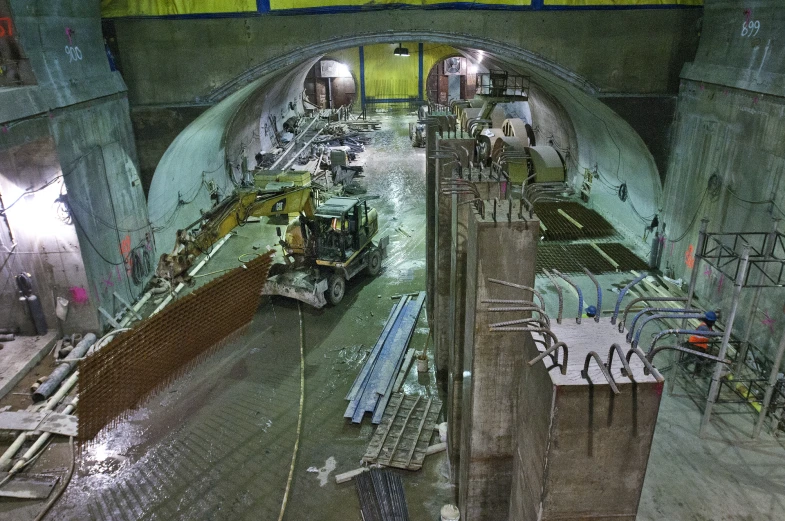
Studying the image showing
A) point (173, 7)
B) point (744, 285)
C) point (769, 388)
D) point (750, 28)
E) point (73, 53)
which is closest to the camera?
point (744, 285)

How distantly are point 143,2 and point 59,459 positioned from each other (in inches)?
384

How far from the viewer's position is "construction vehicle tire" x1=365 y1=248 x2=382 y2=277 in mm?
13701

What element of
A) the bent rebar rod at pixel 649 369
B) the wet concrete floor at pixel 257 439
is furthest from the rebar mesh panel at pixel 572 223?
the bent rebar rod at pixel 649 369

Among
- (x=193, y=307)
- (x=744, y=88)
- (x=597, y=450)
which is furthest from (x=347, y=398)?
(x=744, y=88)

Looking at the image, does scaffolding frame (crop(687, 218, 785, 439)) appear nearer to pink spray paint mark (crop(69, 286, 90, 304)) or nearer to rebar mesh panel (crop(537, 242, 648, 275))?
rebar mesh panel (crop(537, 242, 648, 275))

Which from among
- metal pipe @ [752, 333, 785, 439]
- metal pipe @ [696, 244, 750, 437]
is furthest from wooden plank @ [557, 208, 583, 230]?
metal pipe @ [752, 333, 785, 439]

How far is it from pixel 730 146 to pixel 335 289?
28.8ft

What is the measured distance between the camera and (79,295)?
10.9 m

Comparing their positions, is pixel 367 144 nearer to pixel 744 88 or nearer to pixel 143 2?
pixel 143 2

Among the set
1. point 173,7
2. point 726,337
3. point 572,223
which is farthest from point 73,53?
point 572,223

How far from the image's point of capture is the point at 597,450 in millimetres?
3506

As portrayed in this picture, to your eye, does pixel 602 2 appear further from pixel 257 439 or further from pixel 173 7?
pixel 257 439

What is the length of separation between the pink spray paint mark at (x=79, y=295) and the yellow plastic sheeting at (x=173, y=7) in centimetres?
621

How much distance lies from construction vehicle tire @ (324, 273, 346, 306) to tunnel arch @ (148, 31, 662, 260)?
5.19 metres
